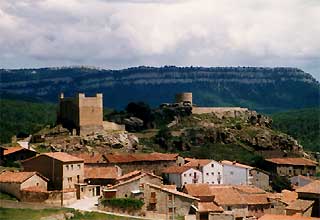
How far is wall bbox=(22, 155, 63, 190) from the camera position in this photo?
5522 centimetres

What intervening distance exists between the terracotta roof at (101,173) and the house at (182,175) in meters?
5.80

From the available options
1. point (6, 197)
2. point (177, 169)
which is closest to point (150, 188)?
point (6, 197)

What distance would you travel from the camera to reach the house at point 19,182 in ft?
172

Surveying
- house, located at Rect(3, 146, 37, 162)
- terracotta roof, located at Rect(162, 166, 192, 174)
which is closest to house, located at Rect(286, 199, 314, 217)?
terracotta roof, located at Rect(162, 166, 192, 174)

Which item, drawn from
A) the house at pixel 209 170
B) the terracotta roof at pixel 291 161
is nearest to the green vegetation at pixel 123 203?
the house at pixel 209 170

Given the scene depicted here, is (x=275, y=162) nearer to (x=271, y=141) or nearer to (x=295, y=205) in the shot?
(x=271, y=141)

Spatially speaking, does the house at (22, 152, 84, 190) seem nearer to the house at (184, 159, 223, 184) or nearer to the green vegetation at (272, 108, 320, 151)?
the house at (184, 159, 223, 184)

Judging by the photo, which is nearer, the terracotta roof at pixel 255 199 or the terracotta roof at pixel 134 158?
the terracotta roof at pixel 255 199

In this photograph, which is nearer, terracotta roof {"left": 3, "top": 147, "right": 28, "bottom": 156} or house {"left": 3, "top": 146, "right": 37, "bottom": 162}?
house {"left": 3, "top": 146, "right": 37, "bottom": 162}

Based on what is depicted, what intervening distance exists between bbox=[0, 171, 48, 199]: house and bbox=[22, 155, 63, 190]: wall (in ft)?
3.33

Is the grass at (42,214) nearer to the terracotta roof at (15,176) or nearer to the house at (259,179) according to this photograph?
the terracotta roof at (15,176)

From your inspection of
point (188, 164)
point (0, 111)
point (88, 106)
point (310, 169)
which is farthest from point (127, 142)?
point (0, 111)

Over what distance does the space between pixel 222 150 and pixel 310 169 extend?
38.8 ft

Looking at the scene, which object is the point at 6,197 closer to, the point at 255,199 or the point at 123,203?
the point at 123,203
